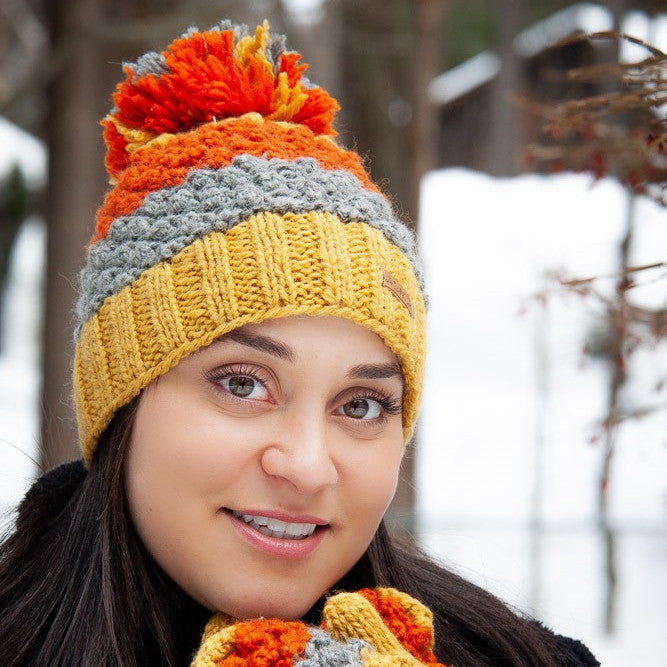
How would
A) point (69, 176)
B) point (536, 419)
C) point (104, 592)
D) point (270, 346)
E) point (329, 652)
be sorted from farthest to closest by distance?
1. point (536, 419)
2. point (69, 176)
3. point (104, 592)
4. point (270, 346)
5. point (329, 652)

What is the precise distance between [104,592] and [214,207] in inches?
32.3

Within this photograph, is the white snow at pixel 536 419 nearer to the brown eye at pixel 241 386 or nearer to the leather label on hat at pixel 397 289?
the leather label on hat at pixel 397 289

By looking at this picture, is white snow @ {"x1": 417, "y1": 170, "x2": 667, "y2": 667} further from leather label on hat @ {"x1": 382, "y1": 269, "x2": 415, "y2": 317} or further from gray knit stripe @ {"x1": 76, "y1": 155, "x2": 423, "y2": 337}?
gray knit stripe @ {"x1": 76, "y1": 155, "x2": 423, "y2": 337}

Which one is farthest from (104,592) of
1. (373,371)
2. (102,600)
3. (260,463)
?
(373,371)

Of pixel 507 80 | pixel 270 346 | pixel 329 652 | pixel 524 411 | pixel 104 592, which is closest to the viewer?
pixel 329 652

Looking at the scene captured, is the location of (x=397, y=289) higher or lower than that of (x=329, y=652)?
higher

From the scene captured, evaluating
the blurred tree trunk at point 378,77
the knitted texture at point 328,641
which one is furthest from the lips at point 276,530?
the blurred tree trunk at point 378,77

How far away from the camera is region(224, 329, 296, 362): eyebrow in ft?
5.80

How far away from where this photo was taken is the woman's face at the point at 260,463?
1.74 meters

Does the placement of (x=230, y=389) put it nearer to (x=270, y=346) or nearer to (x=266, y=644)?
(x=270, y=346)

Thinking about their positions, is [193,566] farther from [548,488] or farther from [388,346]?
[548,488]

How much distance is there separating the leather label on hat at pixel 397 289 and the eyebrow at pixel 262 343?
0.27 metres

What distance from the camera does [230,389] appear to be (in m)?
1.80

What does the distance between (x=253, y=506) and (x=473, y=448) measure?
810 centimetres
